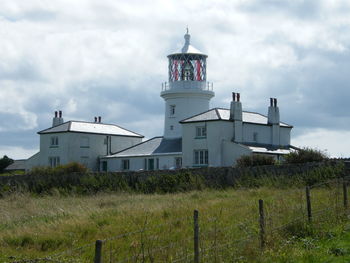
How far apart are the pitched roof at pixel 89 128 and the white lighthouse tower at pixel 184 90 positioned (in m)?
6.36

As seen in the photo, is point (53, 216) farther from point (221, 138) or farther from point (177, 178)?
point (221, 138)

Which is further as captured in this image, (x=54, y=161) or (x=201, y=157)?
(x=54, y=161)

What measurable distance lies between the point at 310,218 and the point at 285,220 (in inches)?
23.1

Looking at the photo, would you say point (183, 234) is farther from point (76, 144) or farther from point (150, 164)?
point (76, 144)

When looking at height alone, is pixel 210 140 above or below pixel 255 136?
below

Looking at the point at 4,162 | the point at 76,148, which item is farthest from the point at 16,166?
the point at 76,148

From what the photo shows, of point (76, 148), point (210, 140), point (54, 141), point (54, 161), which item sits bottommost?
point (54, 161)

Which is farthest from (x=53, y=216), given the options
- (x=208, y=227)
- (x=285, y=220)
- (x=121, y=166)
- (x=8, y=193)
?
(x=121, y=166)

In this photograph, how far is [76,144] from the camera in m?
53.7

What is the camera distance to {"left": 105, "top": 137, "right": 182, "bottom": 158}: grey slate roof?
1970 inches

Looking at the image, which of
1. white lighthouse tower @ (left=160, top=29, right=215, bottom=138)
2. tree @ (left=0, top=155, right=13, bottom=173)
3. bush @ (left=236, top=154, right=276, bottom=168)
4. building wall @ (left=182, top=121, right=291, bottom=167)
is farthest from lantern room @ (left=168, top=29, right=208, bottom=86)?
tree @ (left=0, top=155, right=13, bottom=173)

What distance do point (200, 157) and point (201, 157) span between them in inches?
2.9

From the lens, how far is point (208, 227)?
13500 millimetres

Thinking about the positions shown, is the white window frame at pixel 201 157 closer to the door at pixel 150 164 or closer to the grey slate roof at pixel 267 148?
the grey slate roof at pixel 267 148
